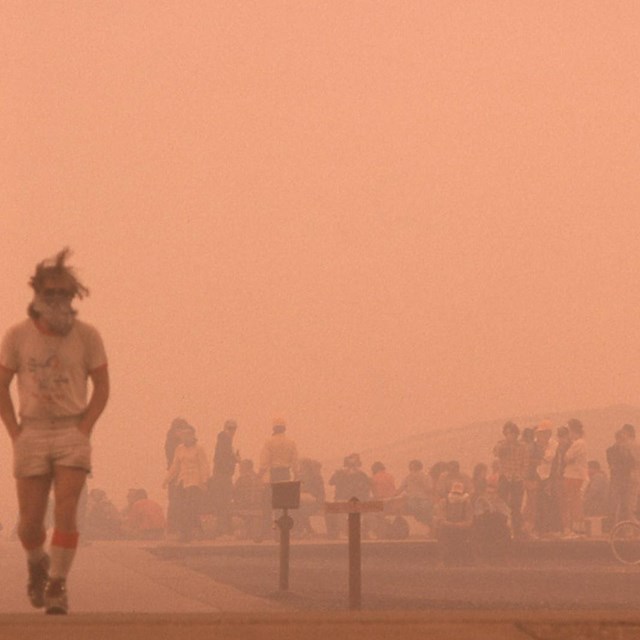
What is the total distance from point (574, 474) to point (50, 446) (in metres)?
19.0

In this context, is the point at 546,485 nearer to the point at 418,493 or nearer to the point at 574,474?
the point at 574,474

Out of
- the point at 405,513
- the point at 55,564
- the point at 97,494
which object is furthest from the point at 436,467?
the point at 55,564

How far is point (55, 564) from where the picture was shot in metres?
9.57

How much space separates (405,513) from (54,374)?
71.2 feet

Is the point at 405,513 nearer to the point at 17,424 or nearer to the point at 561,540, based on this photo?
the point at 561,540

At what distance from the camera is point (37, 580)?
9.82m

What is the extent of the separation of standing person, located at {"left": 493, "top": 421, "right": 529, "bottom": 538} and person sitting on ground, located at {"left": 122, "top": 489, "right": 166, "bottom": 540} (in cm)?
731

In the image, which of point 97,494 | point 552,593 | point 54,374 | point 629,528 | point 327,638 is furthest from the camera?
point 97,494

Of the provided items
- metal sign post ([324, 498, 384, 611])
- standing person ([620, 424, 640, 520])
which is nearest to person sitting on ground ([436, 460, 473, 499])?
standing person ([620, 424, 640, 520])

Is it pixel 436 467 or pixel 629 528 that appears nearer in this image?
pixel 629 528

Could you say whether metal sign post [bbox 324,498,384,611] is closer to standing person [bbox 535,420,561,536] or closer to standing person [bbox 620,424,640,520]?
standing person [bbox 620,424,640,520]

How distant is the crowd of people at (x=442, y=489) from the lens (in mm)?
27062

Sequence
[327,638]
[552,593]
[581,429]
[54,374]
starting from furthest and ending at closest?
[581,429] < [552,593] < [54,374] < [327,638]

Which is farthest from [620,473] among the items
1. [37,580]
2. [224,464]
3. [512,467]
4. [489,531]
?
[37,580]
